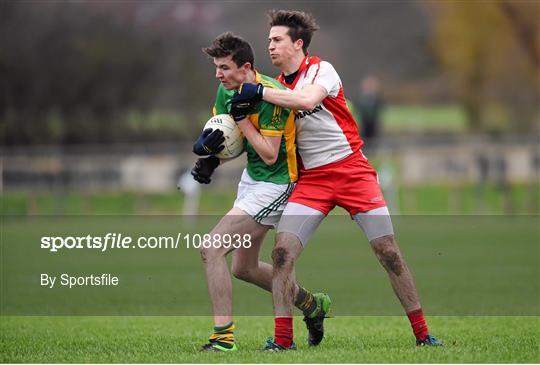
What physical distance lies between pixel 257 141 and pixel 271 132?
0.12 meters

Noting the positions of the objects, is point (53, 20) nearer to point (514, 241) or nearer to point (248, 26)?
point (248, 26)

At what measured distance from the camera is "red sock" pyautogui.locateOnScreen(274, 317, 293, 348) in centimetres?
834

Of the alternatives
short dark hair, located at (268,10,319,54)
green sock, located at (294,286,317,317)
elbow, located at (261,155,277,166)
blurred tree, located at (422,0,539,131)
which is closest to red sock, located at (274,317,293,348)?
green sock, located at (294,286,317,317)

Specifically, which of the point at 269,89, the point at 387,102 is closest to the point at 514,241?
the point at 269,89

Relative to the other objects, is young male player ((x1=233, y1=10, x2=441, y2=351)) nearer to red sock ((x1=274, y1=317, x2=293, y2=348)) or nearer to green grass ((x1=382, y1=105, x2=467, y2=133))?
red sock ((x1=274, y1=317, x2=293, y2=348))

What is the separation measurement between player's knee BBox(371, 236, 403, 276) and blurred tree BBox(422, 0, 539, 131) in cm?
2653

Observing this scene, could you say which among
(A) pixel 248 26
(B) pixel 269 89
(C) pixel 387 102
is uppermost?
(B) pixel 269 89

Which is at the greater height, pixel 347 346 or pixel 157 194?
pixel 347 346

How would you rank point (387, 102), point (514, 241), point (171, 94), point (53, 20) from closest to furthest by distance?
point (514, 241), point (53, 20), point (171, 94), point (387, 102)

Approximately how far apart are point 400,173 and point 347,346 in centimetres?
1980

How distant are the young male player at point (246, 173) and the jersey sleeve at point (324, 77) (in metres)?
0.25

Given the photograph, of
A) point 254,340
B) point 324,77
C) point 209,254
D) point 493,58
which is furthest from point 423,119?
point 209,254

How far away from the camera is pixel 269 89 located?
8148 mm

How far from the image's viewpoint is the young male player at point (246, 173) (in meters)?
8.26
